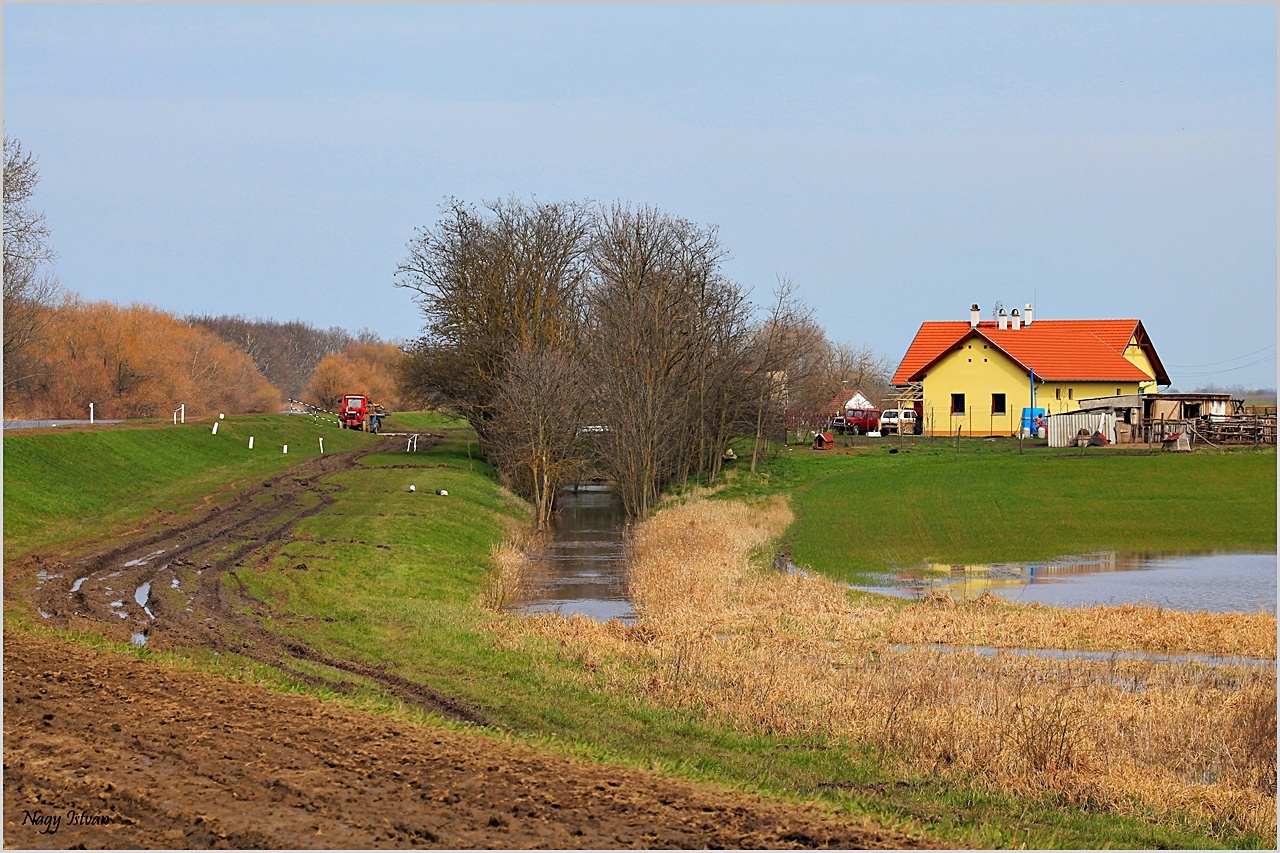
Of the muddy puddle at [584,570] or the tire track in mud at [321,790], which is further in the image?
the muddy puddle at [584,570]

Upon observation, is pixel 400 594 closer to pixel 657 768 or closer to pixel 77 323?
pixel 657 768

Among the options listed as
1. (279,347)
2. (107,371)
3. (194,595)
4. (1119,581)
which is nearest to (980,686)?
(194,595)

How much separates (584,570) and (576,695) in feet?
50.0

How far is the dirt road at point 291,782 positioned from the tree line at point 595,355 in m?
27.7

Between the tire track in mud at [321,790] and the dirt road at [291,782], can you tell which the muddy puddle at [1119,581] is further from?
the tire track in mud at [321,790]

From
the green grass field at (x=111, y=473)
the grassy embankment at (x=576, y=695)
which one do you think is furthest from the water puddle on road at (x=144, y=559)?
the grassy embankment at (x=576, y=695)

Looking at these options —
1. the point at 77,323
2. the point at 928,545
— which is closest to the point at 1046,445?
the point at 928,545

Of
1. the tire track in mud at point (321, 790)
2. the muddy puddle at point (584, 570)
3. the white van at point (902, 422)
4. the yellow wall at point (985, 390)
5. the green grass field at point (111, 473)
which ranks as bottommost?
the muddy puddle at point (584, 570)

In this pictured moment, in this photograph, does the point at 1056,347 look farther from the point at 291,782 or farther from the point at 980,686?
the point at 291,782

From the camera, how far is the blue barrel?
61750mm

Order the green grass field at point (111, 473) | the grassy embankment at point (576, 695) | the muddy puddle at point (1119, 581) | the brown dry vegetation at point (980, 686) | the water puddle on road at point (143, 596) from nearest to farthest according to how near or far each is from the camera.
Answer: the grassy embankment at point (576, 695), the brown dry vegetation at point (980, 686), the water puddle on road at point (143, 596), the muddy puddle at point (1119, 581), the green grass field at point (111, 473)

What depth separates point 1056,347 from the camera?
6588 cm

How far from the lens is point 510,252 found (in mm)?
50656

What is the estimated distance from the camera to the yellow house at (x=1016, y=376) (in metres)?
63.0
